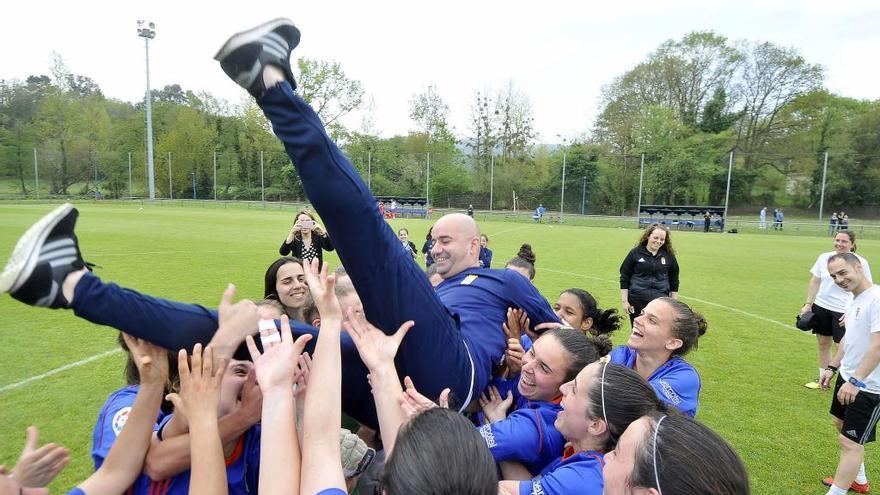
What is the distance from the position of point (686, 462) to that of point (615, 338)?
7051 millimetres

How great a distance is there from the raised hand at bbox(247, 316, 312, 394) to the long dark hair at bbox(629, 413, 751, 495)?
3.85 feet

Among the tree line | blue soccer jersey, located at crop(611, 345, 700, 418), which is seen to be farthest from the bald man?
the tree line

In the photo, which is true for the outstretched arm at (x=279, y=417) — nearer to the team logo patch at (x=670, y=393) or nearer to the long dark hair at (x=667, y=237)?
the team logo patch at (x=670, y=393)

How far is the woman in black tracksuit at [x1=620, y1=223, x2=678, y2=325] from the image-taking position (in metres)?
6.65

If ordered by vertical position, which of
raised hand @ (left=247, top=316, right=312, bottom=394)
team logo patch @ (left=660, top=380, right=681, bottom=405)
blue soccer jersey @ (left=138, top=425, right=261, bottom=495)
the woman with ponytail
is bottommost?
blue soccer jersey @ (left=138, top=425, right=261, bottom=495)

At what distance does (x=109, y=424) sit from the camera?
2.11 meters

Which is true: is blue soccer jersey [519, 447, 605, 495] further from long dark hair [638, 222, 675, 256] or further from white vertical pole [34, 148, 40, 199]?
white vertical pole [34, 148, 40, 199]

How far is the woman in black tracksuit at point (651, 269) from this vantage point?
21.8 feet

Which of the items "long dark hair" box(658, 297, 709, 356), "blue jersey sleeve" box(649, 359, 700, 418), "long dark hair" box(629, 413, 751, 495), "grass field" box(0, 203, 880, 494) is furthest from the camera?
"grass field" box(0, 203, 880, 494)

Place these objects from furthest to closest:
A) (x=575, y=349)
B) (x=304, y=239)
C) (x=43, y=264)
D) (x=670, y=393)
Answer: (x=304, y=239) < (x=670, y=393) < (x=575, y=349) < (x=43, y=264)

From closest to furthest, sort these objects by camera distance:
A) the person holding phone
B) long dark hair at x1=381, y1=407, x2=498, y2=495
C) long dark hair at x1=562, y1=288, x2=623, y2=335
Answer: long dark hair at x1=381, y1=407, x2=498, y2=495 < long dark hair at x1=562, y1=288, x2=623, y2=335 < the person holding phone

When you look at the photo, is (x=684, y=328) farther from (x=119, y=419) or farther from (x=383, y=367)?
(x=119, y=419)

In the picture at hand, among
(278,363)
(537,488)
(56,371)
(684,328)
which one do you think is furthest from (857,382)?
(56,371)

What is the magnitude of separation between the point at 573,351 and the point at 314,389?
1361 millimetres
